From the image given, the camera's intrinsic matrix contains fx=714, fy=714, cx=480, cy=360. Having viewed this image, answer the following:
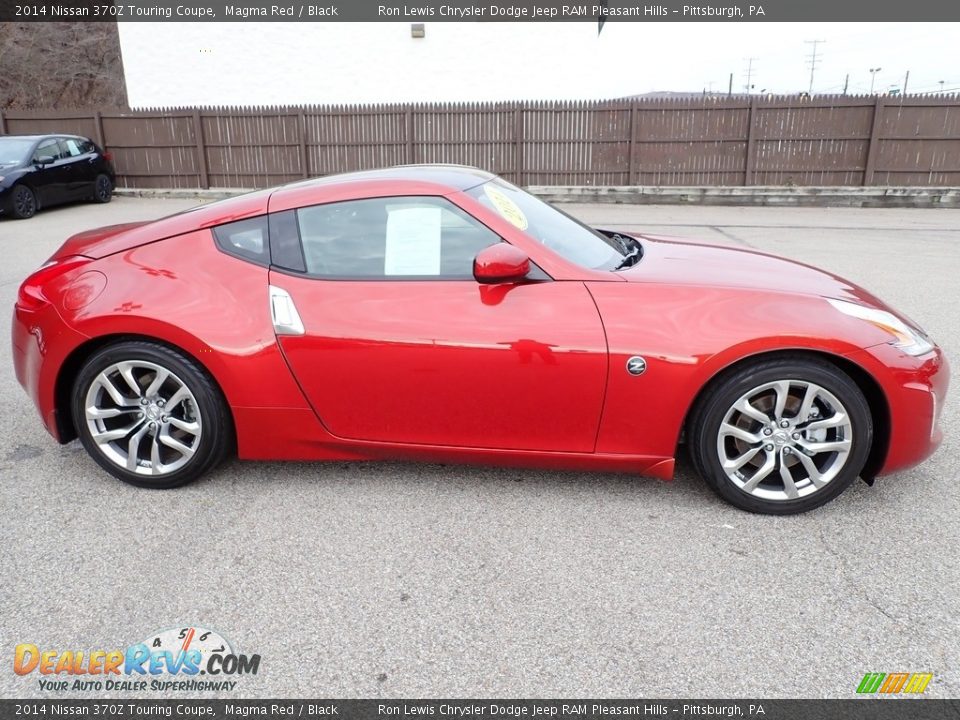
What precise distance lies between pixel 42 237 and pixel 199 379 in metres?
9.94

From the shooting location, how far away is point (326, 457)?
3.26 meters

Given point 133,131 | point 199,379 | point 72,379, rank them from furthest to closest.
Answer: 1. point 133,131
2. point 72,379
3. point 199,379

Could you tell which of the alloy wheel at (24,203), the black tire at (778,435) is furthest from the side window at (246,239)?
the alloy wheel at (24,203)

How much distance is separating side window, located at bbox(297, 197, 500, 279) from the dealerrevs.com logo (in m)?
1.57

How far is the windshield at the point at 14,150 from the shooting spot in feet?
42.5

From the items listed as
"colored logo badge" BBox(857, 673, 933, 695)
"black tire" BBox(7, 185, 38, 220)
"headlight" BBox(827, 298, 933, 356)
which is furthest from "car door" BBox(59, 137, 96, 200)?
"colored logo badge" BBox(857, 673, 933, 695)

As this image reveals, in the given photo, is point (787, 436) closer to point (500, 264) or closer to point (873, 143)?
point (500, 264)

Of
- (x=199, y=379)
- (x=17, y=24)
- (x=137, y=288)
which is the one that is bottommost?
(x=199, y=379)

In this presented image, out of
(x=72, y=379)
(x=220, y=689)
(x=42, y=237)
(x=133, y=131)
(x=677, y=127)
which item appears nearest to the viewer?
(x=220, y=689)

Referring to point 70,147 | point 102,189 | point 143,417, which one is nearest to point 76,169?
point 70,147

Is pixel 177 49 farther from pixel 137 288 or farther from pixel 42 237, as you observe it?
pixel 137 288

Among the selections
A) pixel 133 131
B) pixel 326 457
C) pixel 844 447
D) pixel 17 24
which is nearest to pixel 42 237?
pixel 133 131

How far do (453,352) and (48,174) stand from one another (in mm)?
13803

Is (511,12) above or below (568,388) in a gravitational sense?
above
